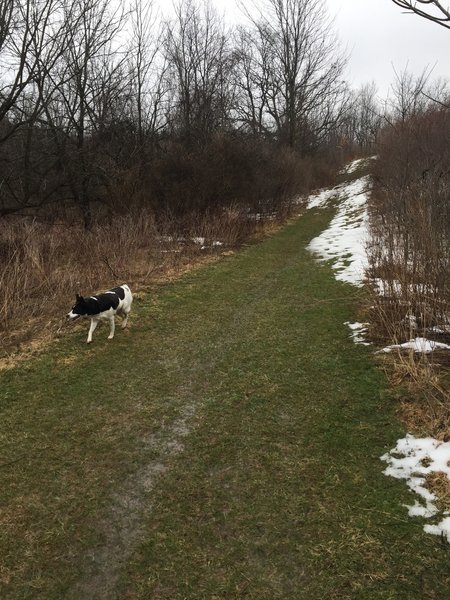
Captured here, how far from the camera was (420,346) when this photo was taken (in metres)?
5.25

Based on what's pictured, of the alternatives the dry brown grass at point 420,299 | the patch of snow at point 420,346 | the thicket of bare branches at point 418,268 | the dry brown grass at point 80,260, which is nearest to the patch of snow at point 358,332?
the dry brown grass at point 420,299

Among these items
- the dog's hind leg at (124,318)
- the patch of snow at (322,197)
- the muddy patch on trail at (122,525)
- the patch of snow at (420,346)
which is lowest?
the muddy patch on trail at (122,525)

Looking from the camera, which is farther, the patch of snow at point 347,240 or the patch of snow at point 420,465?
the patch of snow at point 347,240

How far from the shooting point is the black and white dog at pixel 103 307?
5621 millimetres

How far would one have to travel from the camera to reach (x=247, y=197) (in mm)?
16641

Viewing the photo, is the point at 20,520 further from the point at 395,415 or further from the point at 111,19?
the point at 111,19

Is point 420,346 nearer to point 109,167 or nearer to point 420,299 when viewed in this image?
point 420,299

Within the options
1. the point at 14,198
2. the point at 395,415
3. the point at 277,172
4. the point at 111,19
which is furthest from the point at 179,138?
the point at 395,415

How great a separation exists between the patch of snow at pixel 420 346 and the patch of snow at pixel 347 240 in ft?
11.1

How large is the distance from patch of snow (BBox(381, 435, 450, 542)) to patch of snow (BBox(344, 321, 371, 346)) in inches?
89.5

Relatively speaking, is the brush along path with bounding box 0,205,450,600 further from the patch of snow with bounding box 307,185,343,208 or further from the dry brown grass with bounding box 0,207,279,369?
the patch of snow with bounding box 307,185,343,208

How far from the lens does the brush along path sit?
8.61ft

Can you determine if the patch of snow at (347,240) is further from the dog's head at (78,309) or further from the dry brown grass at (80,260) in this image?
the dog's head at (78,309)

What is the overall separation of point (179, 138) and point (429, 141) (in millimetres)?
10477
